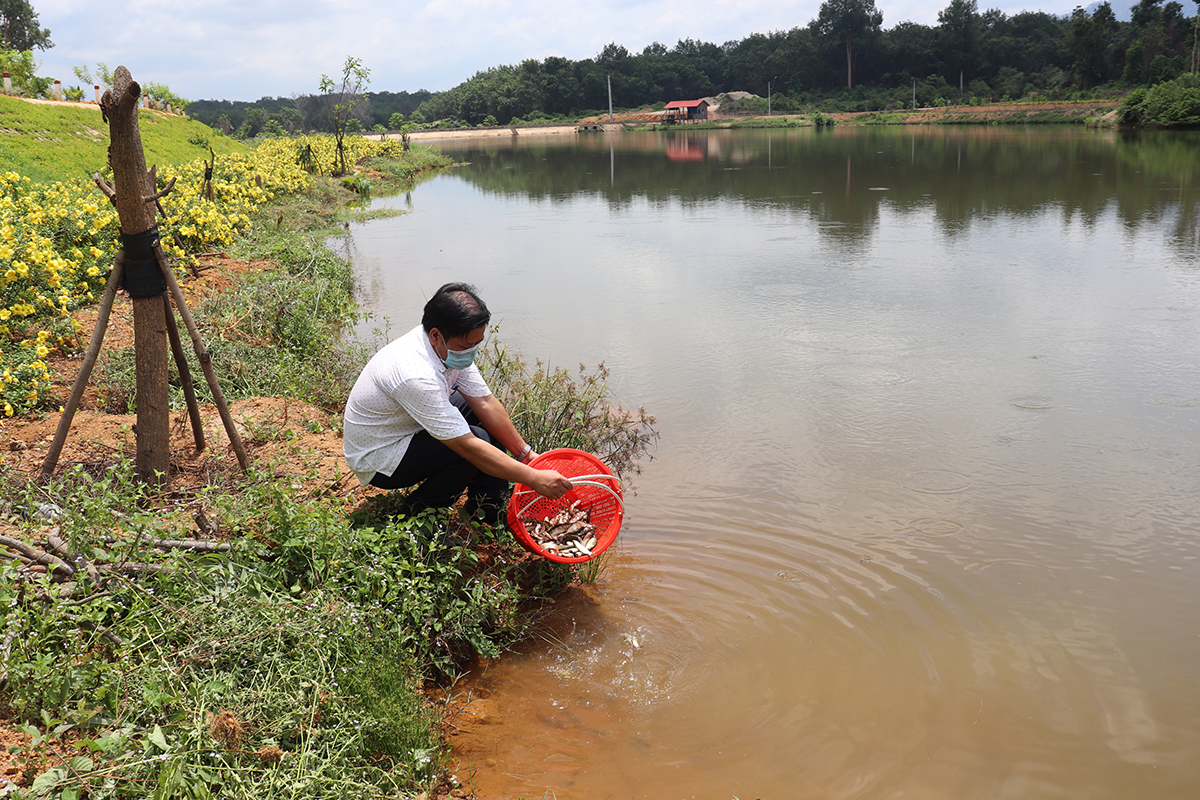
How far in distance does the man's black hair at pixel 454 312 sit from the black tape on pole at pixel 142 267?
121 centimetres

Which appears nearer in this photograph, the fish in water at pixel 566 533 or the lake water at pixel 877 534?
the lake water at pixel 877 534

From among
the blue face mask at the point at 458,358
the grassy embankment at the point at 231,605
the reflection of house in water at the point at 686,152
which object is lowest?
the grassy embankment at the point at 231,605

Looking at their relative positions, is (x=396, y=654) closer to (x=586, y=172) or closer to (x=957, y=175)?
(x=957, y=175)

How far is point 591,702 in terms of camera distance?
2.84m

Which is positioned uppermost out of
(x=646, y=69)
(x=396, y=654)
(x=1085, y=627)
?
(x=646, y=69)

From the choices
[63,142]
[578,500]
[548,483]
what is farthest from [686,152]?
Answer: [548,483]

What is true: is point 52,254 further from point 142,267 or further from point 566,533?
point 566,533

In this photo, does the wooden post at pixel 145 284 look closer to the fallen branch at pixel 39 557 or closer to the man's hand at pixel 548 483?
the fallen branch at pixel 39 557

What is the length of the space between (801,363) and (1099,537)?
2.80 m

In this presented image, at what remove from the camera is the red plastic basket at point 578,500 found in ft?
10.2

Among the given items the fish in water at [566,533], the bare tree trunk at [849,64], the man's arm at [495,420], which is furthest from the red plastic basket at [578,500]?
the bare tree trunk at [849,64]

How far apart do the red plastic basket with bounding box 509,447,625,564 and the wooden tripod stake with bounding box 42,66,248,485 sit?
4.09ft

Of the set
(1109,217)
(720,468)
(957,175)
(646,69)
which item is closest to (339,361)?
(720,468)

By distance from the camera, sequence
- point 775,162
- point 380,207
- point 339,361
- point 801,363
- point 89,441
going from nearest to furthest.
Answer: point 89,441
point 339,361
point 801,363
point 380,207
point 775,162
